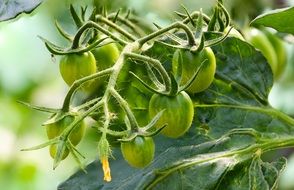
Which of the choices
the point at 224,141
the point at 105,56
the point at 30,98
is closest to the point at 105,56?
the point at 105,56

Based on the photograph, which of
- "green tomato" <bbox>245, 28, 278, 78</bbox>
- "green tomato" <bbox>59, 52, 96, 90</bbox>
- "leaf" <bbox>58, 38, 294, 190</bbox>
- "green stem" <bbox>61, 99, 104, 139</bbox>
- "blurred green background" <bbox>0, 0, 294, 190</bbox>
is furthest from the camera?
"blurred green background" <bbox>0, 0, 294, 190</bbox>

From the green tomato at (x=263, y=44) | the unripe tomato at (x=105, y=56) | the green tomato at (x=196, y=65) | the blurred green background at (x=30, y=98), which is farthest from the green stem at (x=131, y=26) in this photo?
the blurred green background at (x=30, y=98)

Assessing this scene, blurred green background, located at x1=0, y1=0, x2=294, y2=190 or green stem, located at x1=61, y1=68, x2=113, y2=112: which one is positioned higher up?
green stem, located at x1=61, y1=68, x2=113, y2=112

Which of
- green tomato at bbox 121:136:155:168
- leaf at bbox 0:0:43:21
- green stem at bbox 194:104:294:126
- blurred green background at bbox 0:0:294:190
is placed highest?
leaf at bbox 0:0:43:21

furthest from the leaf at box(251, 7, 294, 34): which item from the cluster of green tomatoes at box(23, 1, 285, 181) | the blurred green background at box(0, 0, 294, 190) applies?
the blurred green background at box(0, 0, 294, 190)

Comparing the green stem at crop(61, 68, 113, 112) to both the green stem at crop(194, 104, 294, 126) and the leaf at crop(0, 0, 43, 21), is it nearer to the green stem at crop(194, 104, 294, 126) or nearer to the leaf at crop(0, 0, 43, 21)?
the leaf at crop(0, 0, 43, 21)

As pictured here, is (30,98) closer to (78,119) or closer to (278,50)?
(278,50)
